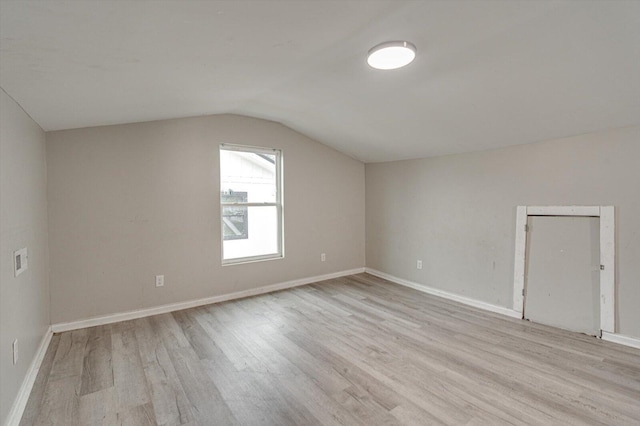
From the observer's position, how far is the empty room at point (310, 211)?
1698mm

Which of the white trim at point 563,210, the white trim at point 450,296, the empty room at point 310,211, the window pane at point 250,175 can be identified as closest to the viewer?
the empty room at point 310,211

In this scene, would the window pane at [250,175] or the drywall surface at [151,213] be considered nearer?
the drywall surface at [151,213]

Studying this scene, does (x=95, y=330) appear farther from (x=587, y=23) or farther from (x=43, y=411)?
(x=587, y=23)

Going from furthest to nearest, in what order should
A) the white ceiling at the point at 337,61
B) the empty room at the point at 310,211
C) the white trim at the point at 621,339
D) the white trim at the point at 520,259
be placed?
the white trim at the point at 520,259, the white trim at the point at 621,339, the empty room at the point at 310,211, the white ceiling at the point at 337,61

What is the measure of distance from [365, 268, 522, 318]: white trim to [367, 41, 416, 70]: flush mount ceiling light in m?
2.90

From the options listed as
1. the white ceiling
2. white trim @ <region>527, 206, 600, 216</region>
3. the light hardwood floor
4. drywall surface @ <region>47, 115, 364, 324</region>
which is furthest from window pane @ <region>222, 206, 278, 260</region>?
white trim @ <region>527, 206, 600, 216</region>

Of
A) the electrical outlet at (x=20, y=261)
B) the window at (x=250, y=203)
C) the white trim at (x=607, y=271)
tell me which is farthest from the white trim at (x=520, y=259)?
the electrical outlet at (x=20, y=261)

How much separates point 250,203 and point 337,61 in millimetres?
2499

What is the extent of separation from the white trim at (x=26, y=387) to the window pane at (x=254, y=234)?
191 cm

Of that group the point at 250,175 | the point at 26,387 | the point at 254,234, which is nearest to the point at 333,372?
the point at 26,387

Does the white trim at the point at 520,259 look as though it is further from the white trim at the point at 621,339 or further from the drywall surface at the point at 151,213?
the drywall surface at the point at 151,213

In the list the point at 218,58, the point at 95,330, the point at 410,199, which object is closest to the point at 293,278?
the point at 410,199

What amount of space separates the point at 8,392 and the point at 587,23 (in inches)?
148

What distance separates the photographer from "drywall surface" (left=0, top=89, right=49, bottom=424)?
5.82 ft
